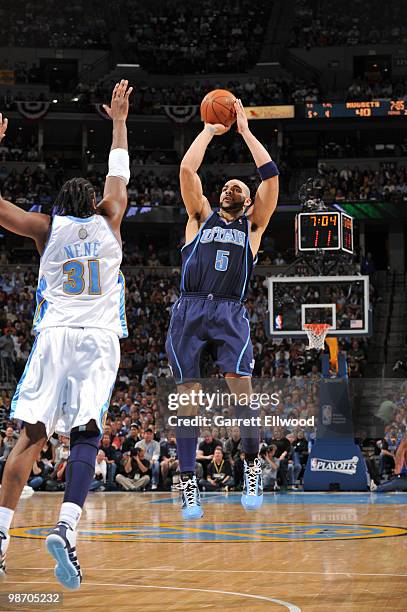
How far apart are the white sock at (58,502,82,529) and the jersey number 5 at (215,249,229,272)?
2.80 m

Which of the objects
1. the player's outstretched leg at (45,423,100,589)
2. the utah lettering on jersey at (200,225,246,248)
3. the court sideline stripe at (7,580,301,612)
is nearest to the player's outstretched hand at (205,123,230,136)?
the utah lettering on jersey at (200,225,246,248)

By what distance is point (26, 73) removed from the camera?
38.4 meters

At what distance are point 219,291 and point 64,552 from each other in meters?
3.06

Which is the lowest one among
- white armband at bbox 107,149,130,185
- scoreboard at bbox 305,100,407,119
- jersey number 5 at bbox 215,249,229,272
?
jersey number 5 at bbox 215,249,229,272

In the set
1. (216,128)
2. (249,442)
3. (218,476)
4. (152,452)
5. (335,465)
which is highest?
(216,128)

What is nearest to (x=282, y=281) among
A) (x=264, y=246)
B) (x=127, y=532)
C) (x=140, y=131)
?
(x=127, y=532)

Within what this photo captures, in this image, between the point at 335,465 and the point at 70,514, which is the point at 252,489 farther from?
the point at 335,465

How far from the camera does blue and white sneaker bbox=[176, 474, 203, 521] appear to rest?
291 inches

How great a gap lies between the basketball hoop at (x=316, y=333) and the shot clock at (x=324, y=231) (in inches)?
63.5

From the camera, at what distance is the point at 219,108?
7.96m

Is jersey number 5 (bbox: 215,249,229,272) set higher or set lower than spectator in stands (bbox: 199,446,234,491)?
higher

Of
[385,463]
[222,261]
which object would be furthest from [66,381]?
[385,463]

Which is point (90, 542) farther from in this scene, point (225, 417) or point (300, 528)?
point (225, 417)

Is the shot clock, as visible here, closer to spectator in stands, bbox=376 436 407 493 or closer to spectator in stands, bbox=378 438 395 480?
spectator in stands, bbox=378 438 395 480
